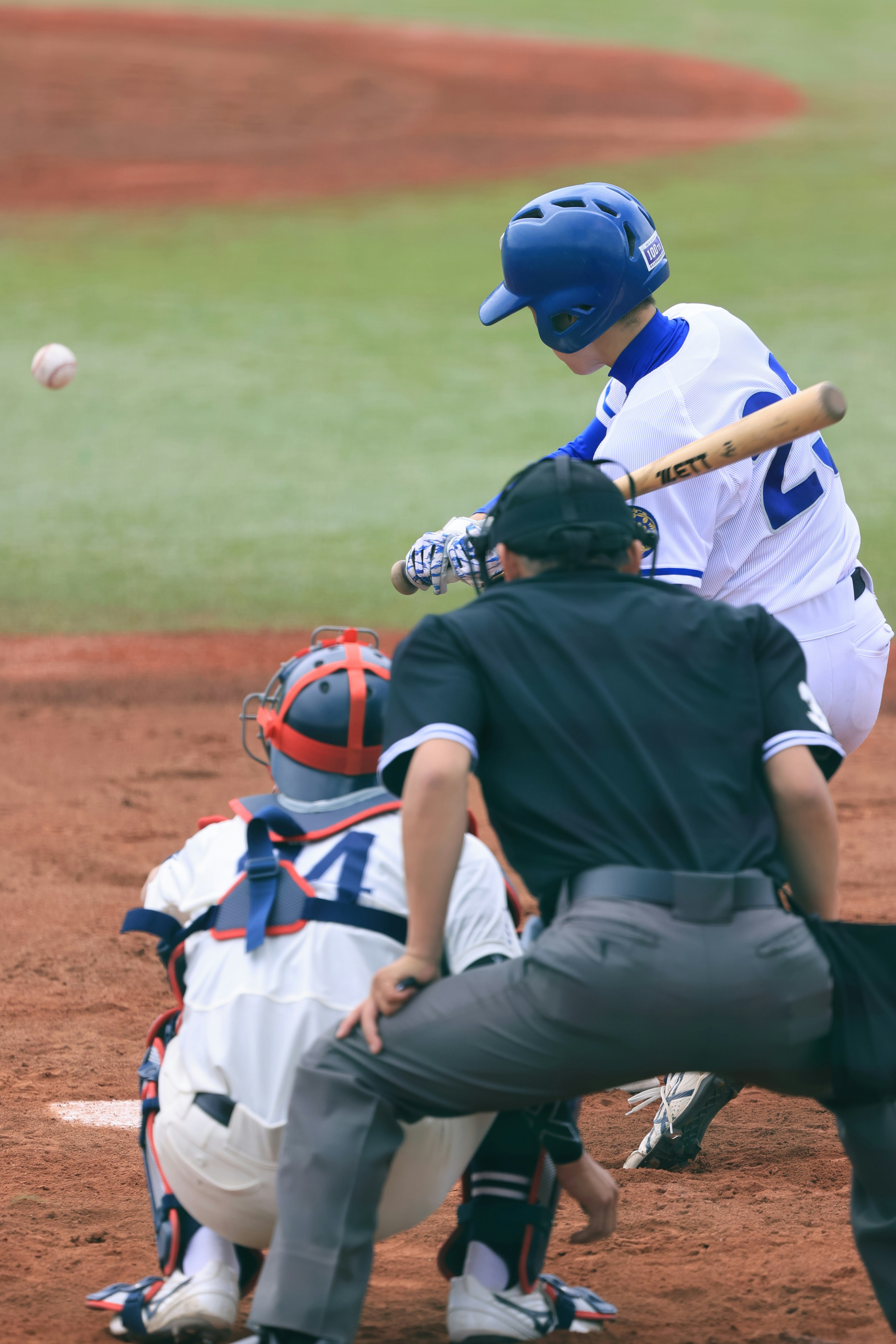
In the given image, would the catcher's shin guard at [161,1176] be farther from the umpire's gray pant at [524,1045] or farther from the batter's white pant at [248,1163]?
the umpire's gray pant at [524,1045]

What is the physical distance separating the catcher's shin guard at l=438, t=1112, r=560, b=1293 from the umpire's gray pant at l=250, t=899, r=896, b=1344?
0.25 m

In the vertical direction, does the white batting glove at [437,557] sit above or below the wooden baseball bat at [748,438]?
below

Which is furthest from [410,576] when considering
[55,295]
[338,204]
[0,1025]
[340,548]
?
[338,204]

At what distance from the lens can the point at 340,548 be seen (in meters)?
10.1

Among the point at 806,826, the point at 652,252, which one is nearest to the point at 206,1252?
the point at 806,826

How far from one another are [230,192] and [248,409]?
661 centimetres

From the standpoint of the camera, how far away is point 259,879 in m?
2.20

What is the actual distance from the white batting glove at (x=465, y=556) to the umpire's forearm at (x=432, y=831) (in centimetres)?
95

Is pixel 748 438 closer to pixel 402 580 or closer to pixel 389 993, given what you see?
pixel 402 580

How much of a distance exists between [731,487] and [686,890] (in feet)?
3.82

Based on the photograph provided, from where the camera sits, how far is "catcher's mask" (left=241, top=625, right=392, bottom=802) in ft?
7.50

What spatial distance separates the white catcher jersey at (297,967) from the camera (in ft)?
7.03

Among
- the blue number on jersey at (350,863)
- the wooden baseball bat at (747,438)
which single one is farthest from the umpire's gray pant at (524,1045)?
the wooden baseball bat at (747,438)

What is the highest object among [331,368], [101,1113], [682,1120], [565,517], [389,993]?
[565,517]
